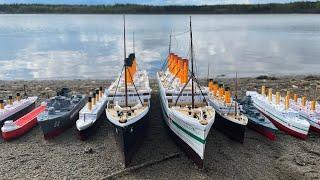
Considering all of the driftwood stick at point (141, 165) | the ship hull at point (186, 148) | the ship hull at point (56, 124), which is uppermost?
the ship hull at point (56, 124)

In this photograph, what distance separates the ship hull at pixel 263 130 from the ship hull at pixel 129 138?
23.3ft

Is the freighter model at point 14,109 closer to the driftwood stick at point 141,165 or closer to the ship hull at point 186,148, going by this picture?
the driftwood stick at point 141,165

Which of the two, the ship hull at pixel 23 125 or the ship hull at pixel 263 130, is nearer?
the ship hull at pixel 23 125

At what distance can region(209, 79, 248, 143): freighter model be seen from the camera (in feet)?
76.2

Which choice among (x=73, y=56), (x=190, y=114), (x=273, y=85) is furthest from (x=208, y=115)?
(x=73, y=56)

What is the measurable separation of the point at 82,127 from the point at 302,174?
11972 mm

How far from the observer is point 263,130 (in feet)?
81.0

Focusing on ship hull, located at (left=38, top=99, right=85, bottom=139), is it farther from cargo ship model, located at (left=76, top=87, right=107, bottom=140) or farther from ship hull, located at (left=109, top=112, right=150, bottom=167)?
ship hull, located at (left=109, top=112, right=150, bottom=167)

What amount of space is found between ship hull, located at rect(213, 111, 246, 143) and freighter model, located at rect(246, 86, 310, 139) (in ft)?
11.2

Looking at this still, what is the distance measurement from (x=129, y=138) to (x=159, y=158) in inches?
74.2

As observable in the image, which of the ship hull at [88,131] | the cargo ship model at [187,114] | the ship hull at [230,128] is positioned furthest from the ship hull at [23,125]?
the ship hull at [230,128]

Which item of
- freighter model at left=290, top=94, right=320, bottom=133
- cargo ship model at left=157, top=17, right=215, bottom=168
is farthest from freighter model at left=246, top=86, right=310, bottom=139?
cargo ship model at left=157, top=17, right=215, bottom=168

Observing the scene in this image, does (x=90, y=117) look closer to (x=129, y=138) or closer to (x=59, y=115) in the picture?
(x=59, y=115)

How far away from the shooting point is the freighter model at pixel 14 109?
26312 mm
